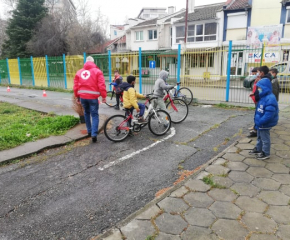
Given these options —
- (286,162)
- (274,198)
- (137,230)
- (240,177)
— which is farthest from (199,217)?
(286,162)

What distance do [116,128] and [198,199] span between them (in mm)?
2803

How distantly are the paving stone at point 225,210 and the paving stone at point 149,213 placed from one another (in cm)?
66

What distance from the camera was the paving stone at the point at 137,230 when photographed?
251cm

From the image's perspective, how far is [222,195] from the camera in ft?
10.7

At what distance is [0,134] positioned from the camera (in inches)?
215

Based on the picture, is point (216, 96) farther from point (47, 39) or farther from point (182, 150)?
point (47, 39)

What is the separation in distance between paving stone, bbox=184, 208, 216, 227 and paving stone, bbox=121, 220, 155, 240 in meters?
0.46

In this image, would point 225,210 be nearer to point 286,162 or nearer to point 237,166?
point 237,166

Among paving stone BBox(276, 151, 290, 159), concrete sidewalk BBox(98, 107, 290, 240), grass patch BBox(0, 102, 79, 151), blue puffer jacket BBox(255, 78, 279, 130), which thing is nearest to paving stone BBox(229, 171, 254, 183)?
concrete sidewalk BBox(98, 107, 290, 240)

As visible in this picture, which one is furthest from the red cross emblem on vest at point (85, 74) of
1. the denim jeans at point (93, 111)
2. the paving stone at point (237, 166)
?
the paving stone at point (237, 166)

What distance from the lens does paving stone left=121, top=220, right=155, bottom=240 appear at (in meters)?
2.51

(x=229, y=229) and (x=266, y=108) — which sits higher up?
(x=266, y=108)

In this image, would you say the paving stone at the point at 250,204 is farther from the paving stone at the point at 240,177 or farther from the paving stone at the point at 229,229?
the paving stone at the point at 240,177

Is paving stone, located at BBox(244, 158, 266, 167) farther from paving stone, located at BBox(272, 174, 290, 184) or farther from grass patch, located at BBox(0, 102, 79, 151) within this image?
grass patch, located at BBox(0, 102, 79, 151)
